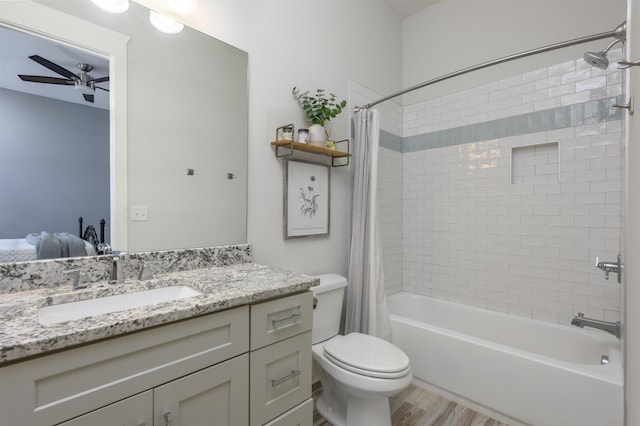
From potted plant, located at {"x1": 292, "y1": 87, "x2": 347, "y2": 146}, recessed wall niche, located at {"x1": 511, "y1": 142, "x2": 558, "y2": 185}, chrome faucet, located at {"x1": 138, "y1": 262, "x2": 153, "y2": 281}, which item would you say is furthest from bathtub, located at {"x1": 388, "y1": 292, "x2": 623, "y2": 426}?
chrome faucet, located at {"x1": 138, "y1": 262, "x2": 153, "y2": 281}

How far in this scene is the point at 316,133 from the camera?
1870 mm

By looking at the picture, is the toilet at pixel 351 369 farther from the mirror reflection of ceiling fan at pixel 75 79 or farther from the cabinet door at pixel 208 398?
the mirror reflection of ceiling fan at pixel 75 79

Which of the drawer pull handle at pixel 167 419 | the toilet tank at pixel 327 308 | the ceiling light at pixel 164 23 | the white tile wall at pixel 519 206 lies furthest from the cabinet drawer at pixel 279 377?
the white tile wall at pixel 519 206

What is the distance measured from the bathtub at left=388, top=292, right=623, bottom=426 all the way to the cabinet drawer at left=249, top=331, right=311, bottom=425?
3.61 ft

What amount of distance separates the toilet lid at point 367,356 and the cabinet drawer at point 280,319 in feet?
1.36

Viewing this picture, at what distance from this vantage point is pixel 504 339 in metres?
2.21

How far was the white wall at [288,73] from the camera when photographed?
1701 mm

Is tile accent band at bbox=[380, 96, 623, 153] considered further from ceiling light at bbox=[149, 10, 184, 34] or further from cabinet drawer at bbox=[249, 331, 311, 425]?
cabinet drawer at bbox=[249, 331, 311, 425]

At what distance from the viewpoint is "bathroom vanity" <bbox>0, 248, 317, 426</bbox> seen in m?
0.68

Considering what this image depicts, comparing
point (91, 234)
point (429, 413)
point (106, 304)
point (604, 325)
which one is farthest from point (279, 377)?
point (604, 325)

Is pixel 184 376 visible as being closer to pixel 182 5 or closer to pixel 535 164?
pixel 182 5

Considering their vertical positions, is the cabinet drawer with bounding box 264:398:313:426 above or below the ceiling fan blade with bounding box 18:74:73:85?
below

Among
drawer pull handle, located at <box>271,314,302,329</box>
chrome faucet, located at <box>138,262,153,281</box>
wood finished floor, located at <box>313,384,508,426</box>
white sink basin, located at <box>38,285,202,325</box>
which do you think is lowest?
wood finished floor, located at <box>313,384,508,426</box>

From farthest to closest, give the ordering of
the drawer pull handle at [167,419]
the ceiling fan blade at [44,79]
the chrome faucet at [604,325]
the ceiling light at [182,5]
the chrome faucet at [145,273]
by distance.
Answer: the chrome faucet at [604,325]
the ceiling light at [182,5]
the chrome faucet at [145,273]
the ceiling fan blade at [44,79]
the drawer pull handle at [167,419]
